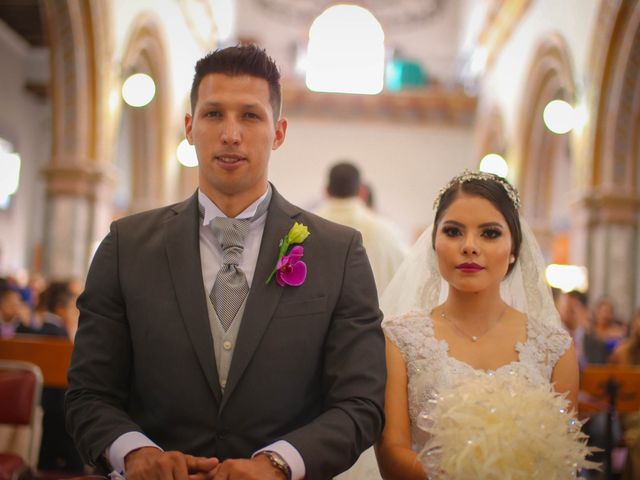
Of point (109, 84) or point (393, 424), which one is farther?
point (109, 84)

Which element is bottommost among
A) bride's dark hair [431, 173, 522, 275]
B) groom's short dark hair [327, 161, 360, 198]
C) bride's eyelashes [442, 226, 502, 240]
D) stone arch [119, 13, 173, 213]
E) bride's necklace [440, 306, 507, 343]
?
bride's necklace [440, 306, 507, 343]

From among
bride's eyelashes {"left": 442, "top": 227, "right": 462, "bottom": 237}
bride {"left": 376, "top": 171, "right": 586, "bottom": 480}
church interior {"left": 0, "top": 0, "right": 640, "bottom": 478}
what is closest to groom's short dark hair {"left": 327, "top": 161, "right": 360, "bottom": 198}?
church interior {"left": 0, "top": 0, "right": 640, "bottom": 478}

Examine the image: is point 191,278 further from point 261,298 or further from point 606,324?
point 606,324

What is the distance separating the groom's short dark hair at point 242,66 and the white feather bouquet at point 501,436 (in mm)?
1025

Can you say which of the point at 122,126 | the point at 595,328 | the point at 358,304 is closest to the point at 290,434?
the point at 358,304

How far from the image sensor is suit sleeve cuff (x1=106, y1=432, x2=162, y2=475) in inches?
79.7

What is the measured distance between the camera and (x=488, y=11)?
16.2m

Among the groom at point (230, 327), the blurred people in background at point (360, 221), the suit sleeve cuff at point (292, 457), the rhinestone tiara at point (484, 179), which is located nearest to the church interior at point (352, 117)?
the groom at point (230, 327)

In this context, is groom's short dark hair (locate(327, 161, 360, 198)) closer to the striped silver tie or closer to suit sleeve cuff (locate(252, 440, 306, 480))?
the striped silver tie

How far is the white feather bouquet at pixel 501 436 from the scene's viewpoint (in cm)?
201

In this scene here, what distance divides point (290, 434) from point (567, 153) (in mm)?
15921

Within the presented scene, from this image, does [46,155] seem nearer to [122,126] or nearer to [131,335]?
[122,126]

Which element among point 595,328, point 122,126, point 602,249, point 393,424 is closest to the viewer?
point 393,424

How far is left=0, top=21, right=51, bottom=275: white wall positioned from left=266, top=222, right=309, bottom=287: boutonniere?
561 inches
